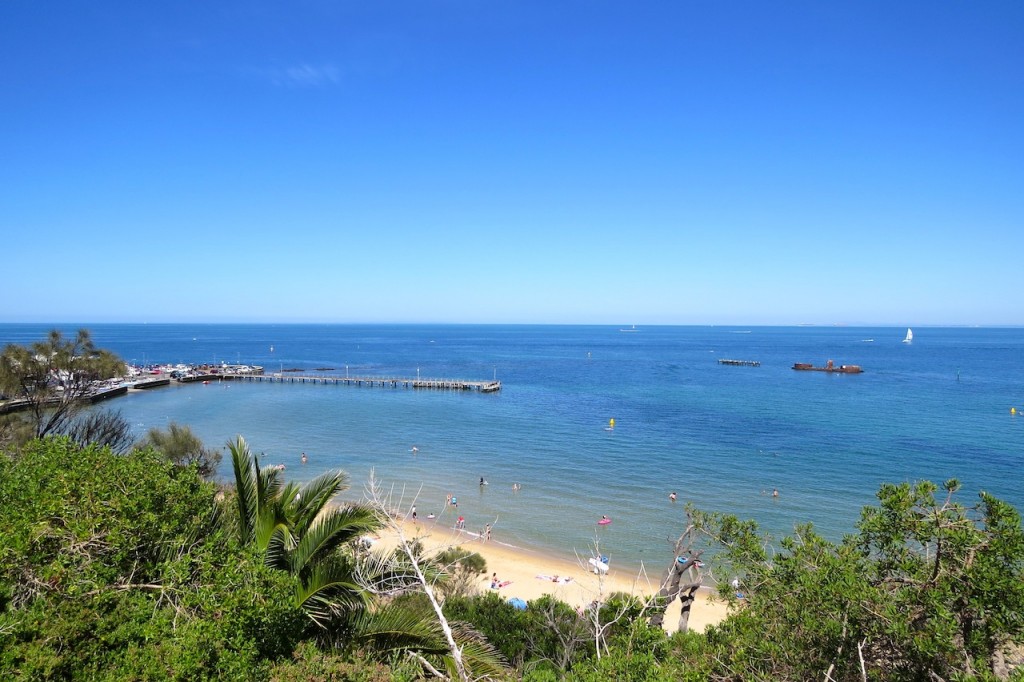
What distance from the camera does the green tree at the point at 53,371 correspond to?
22.6 metres

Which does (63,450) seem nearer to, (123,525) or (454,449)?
(123,525)

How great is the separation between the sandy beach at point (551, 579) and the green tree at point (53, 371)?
13618 mm

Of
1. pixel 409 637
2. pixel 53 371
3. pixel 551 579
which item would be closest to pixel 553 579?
pixel 551 579

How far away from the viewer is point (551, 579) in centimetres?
1981

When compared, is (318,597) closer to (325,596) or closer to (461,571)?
(325,596)

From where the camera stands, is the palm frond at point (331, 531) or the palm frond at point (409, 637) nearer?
the palm frond at point (409, 637)

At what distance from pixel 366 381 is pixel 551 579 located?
5616 cm

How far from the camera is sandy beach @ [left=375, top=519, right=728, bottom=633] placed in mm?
17875

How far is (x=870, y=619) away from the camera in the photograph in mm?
5809

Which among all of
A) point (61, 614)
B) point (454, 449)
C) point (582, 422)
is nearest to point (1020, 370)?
point (582, 422)

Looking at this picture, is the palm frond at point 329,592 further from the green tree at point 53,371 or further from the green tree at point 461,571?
the green tree at point 53,371

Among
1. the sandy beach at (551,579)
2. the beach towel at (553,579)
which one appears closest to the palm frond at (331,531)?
the sandy beach at (551,579)

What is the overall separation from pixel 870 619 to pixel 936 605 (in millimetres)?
655

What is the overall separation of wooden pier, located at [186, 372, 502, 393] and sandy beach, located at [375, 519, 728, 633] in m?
42.8
